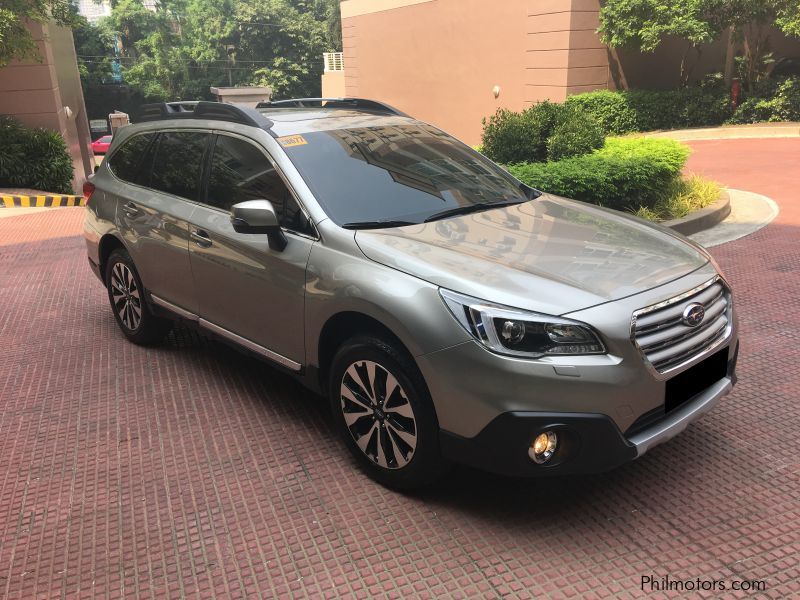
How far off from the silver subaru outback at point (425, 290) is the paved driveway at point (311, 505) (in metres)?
0.36

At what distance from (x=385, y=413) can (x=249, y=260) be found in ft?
4.17

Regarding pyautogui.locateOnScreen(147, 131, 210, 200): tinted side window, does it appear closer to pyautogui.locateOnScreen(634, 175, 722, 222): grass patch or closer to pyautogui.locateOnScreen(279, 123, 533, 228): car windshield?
pyautogui.locateOnScreen(279, 123, 533, 228): car windshield

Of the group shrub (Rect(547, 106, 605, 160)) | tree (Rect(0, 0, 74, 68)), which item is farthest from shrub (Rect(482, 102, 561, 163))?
tree (Rect(0, 0, 74, 68))

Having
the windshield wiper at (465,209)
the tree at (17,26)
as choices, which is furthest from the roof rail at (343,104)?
the tree at (17,26)

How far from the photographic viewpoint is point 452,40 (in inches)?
936

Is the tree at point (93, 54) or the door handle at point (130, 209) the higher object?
the tree at point (93, 54)

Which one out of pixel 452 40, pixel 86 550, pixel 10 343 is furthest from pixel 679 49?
pixel 86 550

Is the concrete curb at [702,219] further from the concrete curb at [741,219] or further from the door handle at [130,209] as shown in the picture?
the door handle at [130,209]

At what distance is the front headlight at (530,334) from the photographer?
2.82 m

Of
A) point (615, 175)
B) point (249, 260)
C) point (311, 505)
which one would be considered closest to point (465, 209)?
point (249, 260)

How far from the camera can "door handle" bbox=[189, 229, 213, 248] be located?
4242mm

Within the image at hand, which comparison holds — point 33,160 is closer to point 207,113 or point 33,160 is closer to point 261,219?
point 207,113

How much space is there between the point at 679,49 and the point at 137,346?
20907mm

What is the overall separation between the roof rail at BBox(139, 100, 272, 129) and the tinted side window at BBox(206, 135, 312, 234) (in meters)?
0.14
